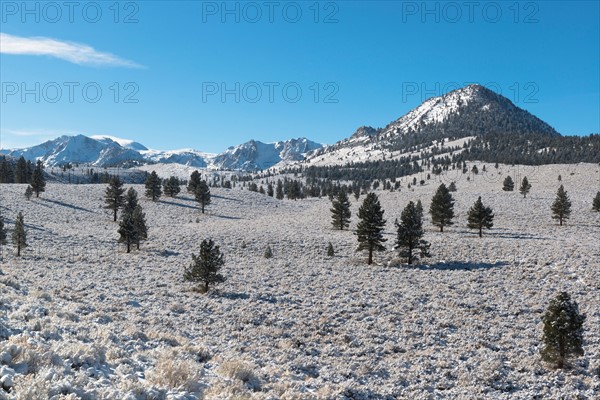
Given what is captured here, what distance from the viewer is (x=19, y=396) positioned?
7.01 metres

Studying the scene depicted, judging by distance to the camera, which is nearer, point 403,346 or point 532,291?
point 403,346

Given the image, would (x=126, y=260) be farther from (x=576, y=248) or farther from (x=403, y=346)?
(x=576, y=248)

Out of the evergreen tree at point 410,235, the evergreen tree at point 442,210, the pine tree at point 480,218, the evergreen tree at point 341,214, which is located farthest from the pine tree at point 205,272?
the evergreen tree at point 442,210

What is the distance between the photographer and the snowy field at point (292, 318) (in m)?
10.7

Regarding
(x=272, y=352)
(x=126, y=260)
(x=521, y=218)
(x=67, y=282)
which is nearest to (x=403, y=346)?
(x=272, y=352)

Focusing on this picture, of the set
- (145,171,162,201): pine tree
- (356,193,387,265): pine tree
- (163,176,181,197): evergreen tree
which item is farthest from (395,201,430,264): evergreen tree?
(163,176,181,197): evergreen tree

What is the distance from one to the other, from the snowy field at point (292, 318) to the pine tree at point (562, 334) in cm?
78

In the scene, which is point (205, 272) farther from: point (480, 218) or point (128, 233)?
point (480, 218)

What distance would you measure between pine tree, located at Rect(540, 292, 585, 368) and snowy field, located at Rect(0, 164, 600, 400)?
0.78m

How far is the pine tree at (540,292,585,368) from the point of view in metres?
17.0

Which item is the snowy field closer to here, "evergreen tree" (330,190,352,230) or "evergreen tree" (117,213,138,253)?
"evergreen tree" (117,213,138,253)

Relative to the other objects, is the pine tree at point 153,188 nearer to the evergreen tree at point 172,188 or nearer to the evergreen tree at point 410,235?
the evergreen tree at point 172,188

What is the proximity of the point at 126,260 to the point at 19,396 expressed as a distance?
33.8 meters

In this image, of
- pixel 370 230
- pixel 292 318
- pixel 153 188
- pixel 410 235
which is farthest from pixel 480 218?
pixel 153 188
